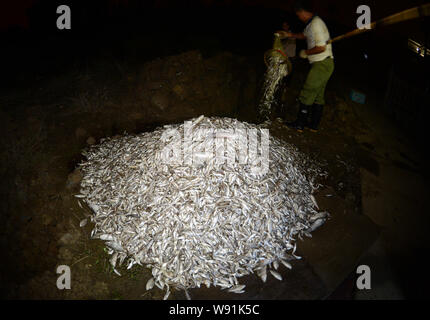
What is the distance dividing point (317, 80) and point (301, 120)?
0.85m

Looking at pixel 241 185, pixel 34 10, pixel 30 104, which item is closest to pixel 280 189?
pixel 241 185

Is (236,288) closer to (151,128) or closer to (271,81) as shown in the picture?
(151,128)

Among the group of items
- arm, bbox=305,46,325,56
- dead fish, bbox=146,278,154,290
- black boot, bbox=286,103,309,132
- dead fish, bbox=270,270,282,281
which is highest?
arm, bbox=305,46,325,56

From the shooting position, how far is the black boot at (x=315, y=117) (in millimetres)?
5959

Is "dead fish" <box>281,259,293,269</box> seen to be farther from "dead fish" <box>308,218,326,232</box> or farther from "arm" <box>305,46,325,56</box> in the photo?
"arm" <box>305,46,325,56</box>

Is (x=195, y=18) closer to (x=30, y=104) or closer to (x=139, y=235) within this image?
(x=30, y=104)

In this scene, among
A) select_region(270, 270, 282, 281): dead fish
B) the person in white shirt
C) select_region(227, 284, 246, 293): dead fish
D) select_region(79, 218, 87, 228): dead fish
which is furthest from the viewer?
the person in white shirt

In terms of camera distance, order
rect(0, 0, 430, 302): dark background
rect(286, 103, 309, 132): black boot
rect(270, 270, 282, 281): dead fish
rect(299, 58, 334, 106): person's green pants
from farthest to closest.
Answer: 1. rect(0, 0, 430, 302): dark background
2. rect(286, 103, 309, 132): black boot
3. rect(299, 58, 334, 106): person's green pants
4. rect(270, 270, 282, 281): dead fish

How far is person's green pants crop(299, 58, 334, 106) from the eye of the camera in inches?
215

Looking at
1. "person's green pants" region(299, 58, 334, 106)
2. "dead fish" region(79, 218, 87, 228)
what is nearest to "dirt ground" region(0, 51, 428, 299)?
"dead fish" region(79, 218, 87, 228)

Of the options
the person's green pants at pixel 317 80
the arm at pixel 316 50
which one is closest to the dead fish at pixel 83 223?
the person's green pants at pixel 317 80

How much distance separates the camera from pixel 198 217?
134 inches

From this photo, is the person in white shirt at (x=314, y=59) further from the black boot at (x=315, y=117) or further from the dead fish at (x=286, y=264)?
the dead fish at (x=286, y=264)

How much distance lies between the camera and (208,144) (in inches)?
148
